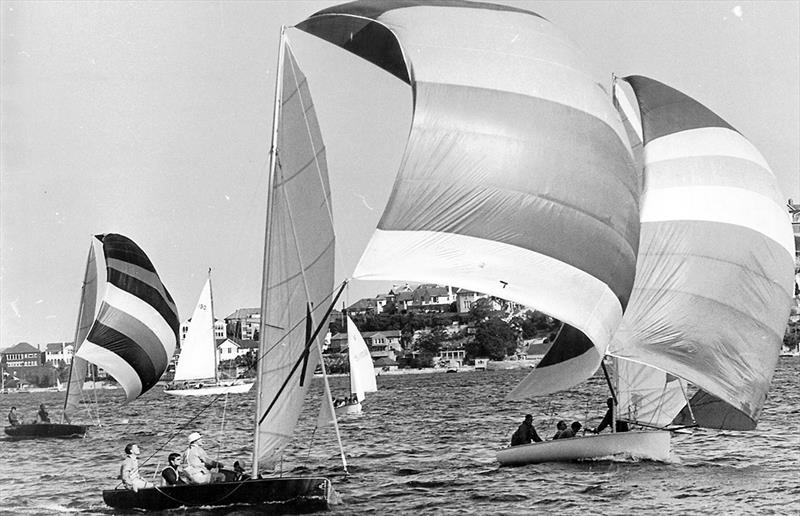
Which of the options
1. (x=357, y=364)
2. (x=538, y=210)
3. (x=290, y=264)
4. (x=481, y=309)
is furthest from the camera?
(x=481, y=309)

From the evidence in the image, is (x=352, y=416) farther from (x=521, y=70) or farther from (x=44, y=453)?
(x=521, y=70)

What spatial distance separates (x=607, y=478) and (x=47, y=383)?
471ft

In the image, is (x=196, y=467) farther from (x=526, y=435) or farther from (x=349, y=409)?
(x=349, y=409)

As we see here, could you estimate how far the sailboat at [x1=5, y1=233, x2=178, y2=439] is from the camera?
35.6 metres

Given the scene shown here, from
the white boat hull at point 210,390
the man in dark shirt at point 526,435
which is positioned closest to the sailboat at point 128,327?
the man in dark shirt at point 526,435

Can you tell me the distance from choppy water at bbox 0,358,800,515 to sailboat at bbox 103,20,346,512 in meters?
0.65

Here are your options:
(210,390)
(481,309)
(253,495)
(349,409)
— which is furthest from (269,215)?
(481,309)

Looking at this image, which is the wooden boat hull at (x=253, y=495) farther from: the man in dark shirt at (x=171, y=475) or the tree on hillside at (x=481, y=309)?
the tree on hillside at (x=481, y=309)

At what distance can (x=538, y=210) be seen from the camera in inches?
615

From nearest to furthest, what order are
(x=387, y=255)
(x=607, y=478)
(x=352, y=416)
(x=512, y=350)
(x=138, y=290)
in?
1. (x=387, y=255)
2. (x=607, y=478)
3. (x=138, y=290)
4. (x=352, y=416)
5. (x=512, y=350)

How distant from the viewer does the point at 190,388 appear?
77.8 metres

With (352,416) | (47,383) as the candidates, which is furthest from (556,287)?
(47,383)

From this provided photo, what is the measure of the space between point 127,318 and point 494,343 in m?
107

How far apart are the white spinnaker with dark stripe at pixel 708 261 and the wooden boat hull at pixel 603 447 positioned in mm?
1693
